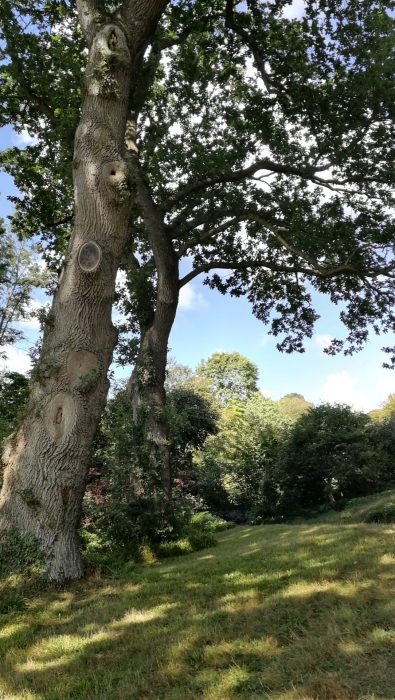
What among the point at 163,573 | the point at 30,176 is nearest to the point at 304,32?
the point at 30,176

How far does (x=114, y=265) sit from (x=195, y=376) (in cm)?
4509

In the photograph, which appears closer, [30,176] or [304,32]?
[304,32]

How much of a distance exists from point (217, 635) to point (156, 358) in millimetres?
8648

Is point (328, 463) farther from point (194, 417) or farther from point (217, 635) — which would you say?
point (217, 635)

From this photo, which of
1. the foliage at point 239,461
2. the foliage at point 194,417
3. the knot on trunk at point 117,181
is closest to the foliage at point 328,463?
the foliage at point 239,461

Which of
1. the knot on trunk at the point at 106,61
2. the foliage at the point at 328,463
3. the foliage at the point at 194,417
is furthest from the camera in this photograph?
the foliage at the point at 194,417

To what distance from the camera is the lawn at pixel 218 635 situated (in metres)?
2.96

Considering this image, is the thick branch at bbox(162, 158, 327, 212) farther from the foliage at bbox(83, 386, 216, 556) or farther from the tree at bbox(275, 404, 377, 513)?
the tree at bbox(275, 404, 377, 513)

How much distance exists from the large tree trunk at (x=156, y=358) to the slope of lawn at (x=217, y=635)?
4.78m

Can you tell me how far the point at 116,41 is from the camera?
7.29 meters

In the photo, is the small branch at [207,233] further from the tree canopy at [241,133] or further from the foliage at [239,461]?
the foliage at [239,461]

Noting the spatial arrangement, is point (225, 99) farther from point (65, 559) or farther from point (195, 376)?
point (195, 376)

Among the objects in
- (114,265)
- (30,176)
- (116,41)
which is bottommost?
(114,265)

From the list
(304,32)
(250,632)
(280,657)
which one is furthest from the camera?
(304,32)
